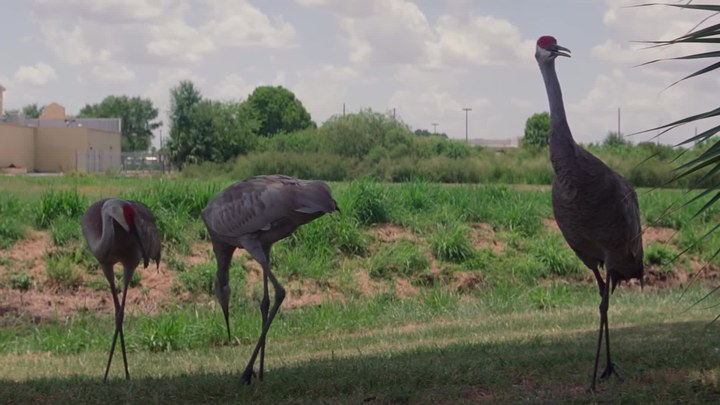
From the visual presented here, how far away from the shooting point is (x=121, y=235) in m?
8.80

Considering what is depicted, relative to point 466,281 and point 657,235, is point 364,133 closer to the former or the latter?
point 657,235

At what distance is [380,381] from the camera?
737 centimetres

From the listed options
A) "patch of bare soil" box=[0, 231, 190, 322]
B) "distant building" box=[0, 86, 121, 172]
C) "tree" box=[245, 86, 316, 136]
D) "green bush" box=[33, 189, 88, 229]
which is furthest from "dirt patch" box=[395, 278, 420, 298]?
"tree" box=[245, 86, 316, 136]

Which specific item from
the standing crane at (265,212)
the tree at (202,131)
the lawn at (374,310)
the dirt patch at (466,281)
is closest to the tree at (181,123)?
the tree at (202,131)

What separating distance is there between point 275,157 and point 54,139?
2957 cm

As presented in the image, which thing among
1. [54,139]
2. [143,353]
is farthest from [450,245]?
[54,139]

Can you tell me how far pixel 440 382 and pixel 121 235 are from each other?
3.28 m

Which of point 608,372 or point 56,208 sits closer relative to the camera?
point 608,372

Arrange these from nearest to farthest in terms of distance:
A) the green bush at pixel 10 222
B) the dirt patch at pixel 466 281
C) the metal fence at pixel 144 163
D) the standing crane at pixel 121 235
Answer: the standing crane at pixel 121 235
the green bush at pixel 10 222
the dirt patch at pixel 466 281
the metal fence at pixel 144 163

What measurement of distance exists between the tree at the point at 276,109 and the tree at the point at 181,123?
2825cm

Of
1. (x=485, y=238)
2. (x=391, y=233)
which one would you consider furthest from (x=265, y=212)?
(x=485, y=238)

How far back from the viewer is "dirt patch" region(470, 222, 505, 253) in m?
18.8

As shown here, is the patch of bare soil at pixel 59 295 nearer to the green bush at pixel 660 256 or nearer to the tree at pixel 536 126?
the green bush at pixel 660 256

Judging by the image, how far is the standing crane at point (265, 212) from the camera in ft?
26.2
